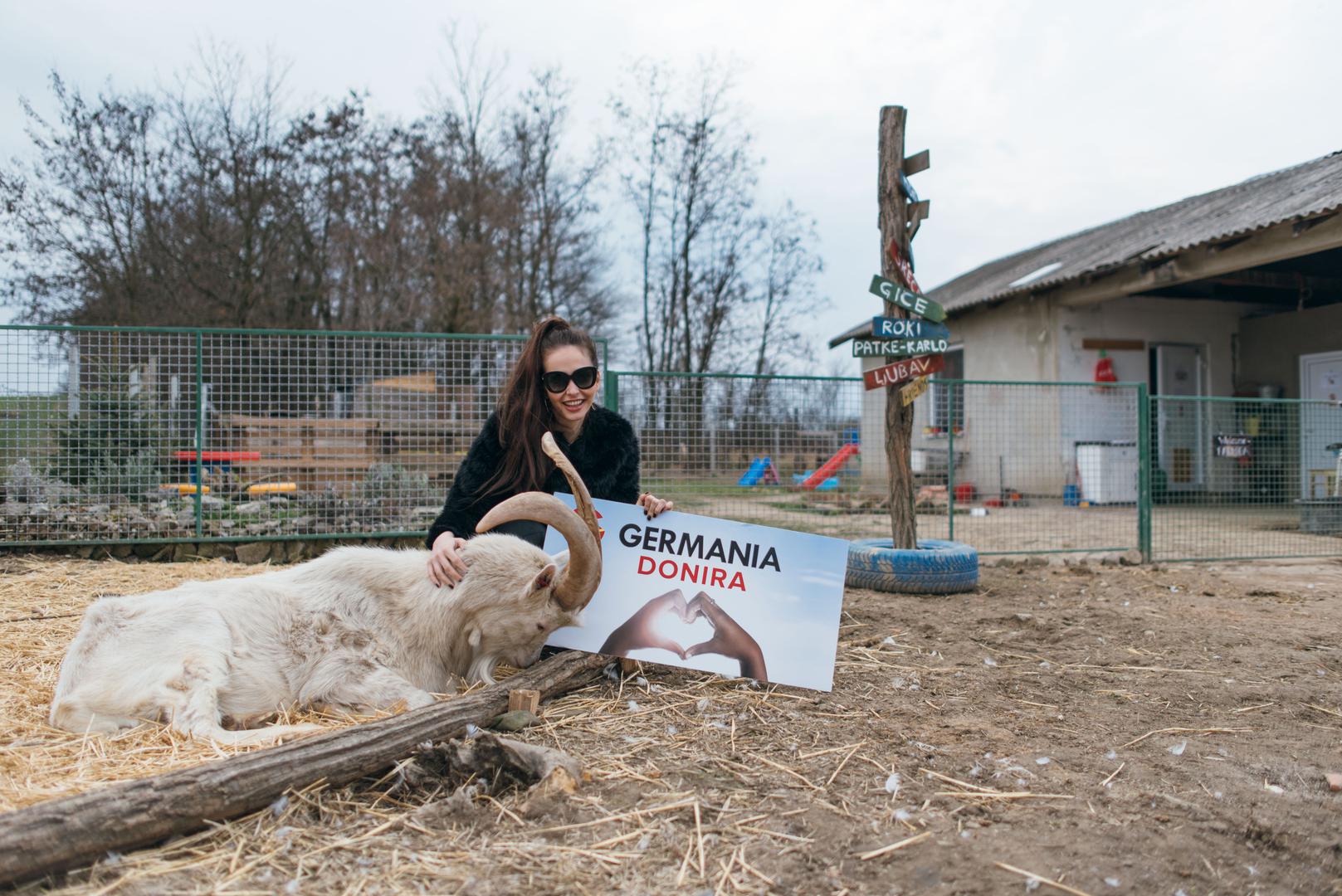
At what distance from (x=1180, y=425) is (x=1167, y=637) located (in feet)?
21.8

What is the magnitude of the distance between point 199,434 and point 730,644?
223 inches

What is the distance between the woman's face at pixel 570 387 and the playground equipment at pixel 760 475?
3854 millimetres

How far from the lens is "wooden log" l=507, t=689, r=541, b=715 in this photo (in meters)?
3.09

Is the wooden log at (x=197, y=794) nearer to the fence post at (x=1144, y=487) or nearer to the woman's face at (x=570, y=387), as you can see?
the woman's face at (x=570, y=387)

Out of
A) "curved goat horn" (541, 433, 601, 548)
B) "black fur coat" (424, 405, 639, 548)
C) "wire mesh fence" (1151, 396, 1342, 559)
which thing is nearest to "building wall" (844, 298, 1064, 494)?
"wire mesh fence" (1151, 396, 1342, 559)

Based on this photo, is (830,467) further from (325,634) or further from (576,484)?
(325,634)

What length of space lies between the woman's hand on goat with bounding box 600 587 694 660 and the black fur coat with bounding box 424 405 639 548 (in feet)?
2.33

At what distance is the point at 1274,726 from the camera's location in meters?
3.25

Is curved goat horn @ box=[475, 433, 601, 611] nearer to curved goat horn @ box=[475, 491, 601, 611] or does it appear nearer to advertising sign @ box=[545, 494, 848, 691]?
curved goat horn @ box=[475, 491, 601, 611]

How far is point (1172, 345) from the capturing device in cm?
1445

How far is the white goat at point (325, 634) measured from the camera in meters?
2.88

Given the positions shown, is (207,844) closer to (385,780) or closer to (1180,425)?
(385,780)

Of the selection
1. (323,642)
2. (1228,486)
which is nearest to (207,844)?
(323,642)

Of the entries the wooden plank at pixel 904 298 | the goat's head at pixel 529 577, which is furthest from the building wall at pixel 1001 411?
the goat's head at pixel 529 577
